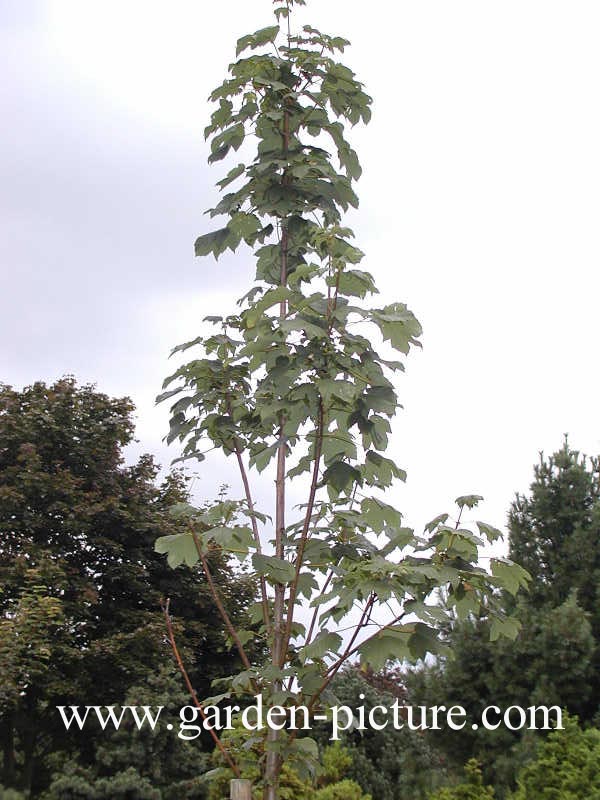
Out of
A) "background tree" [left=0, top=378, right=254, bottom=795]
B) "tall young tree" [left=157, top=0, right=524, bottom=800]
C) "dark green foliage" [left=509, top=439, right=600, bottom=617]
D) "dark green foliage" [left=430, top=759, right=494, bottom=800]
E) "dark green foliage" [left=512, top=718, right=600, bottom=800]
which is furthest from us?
"background tree" [left=0, top=378, right=254, bottom=795]

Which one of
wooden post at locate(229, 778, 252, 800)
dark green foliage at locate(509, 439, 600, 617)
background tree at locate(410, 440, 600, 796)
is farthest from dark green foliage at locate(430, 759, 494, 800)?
wooden post at locate(229, 778, 252, 800)

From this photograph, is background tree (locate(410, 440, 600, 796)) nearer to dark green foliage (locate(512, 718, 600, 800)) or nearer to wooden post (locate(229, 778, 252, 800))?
dark green foliage (locate(512, 718, 600, 800))

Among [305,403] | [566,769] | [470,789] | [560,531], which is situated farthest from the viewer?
[560,531]

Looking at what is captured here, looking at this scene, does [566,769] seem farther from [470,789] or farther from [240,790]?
[240,790]

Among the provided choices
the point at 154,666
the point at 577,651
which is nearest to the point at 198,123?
the point at 577,651

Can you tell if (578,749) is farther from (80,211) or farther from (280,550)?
(80,211)

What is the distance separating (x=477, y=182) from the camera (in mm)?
6180

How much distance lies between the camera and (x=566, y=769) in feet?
21.0

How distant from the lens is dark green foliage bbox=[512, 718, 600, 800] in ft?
20.3

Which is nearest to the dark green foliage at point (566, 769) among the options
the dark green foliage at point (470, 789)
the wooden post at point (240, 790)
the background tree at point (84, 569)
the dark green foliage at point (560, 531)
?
the dark green foliage at point (470, 789)

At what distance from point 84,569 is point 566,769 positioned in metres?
8.30

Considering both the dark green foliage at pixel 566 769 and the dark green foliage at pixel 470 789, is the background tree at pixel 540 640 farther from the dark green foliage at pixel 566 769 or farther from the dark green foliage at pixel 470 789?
the dark green foliage at pixel 566 769

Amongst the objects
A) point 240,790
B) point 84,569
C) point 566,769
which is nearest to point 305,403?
point 240,790

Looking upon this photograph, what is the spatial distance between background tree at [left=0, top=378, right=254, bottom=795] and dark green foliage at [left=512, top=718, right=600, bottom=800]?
226 inches
